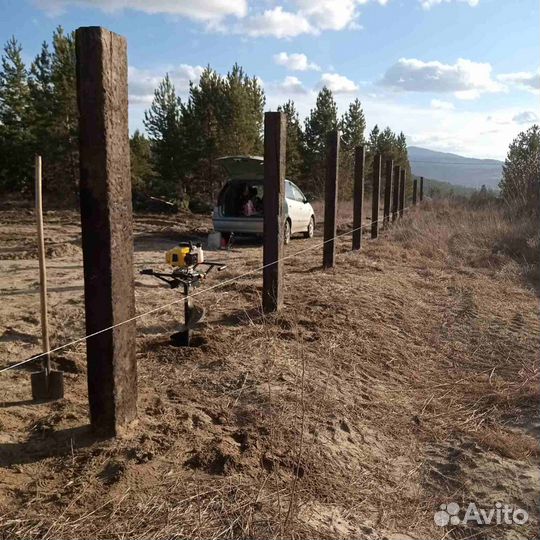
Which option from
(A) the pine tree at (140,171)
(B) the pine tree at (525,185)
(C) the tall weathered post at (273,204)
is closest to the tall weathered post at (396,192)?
(B) the pine tree at (525,185)

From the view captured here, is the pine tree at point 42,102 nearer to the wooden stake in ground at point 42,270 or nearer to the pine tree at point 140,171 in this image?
the pine tree at point 140,171

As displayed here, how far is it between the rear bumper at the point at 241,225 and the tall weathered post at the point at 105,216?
27.7ft

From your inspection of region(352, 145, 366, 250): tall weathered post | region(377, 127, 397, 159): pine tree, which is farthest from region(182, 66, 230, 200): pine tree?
region(377, 127, 397, 159): pine tree

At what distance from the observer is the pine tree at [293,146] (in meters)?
30.0

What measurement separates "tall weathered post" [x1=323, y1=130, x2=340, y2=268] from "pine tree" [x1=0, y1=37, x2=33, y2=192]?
779 inches

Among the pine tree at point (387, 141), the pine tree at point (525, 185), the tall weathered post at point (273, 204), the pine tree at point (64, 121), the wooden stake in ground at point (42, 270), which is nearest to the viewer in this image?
the wooden stake in ground at point (42, 270)

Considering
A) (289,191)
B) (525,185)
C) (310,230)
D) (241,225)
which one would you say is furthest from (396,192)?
(241,225)

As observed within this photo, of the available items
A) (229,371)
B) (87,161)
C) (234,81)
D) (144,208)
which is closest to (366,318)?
(229,371)

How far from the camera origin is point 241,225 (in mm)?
11328

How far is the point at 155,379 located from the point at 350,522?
1.79 meters

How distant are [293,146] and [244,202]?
1966 centimetres

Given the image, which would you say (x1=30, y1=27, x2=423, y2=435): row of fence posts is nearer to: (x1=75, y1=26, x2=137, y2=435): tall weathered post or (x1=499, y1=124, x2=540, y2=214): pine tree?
(x1=75, y1=26, x2=137, y2=435): tall weathered post

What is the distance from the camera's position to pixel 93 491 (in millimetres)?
2309

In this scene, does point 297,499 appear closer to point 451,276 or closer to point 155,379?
point 155,379
